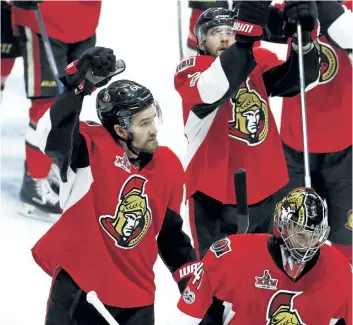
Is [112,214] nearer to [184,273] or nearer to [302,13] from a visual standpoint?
[184,273]

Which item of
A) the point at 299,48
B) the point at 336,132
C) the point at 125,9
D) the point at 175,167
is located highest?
the point at 299,48

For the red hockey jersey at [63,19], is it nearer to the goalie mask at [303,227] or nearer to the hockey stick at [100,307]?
the hockey stick at [100,307]

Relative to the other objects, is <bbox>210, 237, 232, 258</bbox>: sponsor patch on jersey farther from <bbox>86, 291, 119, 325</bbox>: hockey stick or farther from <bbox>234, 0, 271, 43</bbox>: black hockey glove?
<bbox>234, 0, 271, 43</bbox>: black hockey glove

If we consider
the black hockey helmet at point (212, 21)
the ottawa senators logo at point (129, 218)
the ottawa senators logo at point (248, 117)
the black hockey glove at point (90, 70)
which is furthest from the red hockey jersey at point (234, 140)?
the black hockey glove at point (90, 70)

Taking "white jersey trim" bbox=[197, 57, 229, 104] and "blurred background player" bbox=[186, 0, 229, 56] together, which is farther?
"blurred background player" bbox=[186, 0, 229, 56]

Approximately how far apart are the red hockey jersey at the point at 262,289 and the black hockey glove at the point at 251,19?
2.08 ft

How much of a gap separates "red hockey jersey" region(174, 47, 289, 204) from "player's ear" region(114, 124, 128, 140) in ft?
1.43

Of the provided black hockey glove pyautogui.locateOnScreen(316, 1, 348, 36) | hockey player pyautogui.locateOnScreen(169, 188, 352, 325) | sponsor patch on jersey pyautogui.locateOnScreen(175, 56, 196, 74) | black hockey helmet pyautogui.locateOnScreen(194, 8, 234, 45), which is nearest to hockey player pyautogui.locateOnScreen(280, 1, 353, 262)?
black hockey glove pyautogui.locateOnScreen(316, 1, 348, 36)

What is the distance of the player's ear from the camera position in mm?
3701

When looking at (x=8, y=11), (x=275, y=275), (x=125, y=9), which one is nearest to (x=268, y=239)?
(x=275, y=275)

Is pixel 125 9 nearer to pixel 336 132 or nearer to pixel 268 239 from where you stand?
pixel 336 132

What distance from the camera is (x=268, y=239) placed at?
3.50m

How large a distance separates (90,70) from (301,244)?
0.70 m

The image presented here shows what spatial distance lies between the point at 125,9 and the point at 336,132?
3.22 meters
